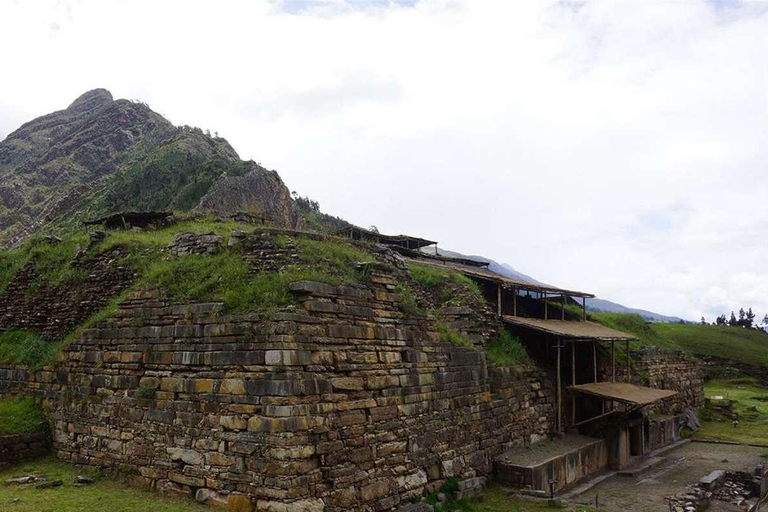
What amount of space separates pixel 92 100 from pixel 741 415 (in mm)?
100287

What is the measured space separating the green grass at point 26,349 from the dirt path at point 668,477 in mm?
13329

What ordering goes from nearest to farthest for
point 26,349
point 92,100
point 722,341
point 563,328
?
point 26,349
point 563,328
point 722,341
point 92,100

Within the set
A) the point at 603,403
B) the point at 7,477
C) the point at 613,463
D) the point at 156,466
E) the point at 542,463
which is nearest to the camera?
the point at 156,466

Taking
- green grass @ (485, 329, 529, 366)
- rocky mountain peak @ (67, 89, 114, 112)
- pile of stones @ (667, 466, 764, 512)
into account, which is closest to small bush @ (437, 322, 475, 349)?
Result: green grass @ (485, 329, 529, 366)

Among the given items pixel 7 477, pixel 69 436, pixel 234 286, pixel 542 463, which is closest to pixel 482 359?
pixel 542 463

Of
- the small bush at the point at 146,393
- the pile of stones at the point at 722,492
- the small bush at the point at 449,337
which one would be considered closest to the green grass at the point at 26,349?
the small bush at the point at 146,393

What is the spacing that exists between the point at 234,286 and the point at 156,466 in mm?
3373

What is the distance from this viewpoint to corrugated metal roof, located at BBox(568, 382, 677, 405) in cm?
1720

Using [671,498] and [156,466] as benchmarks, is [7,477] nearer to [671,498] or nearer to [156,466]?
[156,466]

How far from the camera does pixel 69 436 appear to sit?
11625 millimetres

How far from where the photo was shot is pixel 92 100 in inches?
3718

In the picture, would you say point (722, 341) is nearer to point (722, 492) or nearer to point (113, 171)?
point (722, 492)

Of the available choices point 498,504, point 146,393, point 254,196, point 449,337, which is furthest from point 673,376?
point 254,196

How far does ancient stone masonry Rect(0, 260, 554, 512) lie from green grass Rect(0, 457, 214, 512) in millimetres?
249
